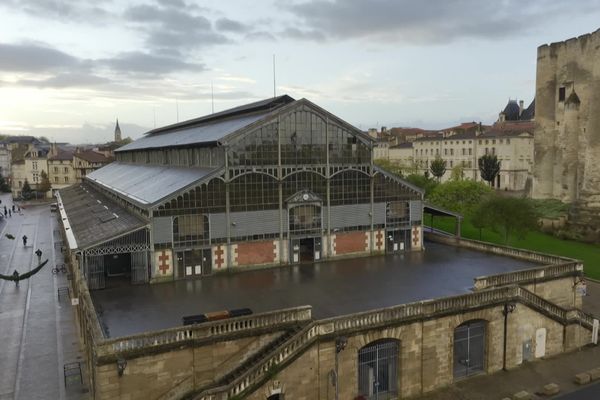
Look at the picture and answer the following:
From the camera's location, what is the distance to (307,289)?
28062mm

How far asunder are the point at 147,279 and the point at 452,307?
1694 cm

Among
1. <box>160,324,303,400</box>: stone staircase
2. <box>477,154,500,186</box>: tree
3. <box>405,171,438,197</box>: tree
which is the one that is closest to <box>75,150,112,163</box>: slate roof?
<box>405,171,438,197</box>: tree

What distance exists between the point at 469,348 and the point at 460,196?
125 feet

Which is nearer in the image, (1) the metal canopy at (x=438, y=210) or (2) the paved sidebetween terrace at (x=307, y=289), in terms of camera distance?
(2) the paved sidebetween terrace at (x=307, y=289)

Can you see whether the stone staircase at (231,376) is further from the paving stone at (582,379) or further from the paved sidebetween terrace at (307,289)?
the paving stone at (582,379)

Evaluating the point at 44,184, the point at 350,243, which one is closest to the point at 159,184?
the point at 350,243

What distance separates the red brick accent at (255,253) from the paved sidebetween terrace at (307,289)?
82 centimetres

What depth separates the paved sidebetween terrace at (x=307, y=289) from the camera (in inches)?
957

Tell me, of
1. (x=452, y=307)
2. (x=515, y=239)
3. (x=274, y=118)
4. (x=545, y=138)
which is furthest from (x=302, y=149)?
(x=545, y=138)

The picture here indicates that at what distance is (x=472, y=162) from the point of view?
107 meters

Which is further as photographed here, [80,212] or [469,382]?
[80,212]

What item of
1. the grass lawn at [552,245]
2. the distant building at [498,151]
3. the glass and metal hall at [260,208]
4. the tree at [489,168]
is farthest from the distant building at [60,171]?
the grass lawn at [552,245]

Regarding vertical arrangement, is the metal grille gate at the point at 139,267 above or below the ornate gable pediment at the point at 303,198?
below

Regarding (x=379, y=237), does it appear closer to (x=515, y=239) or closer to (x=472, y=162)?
(x=515, y=239)
